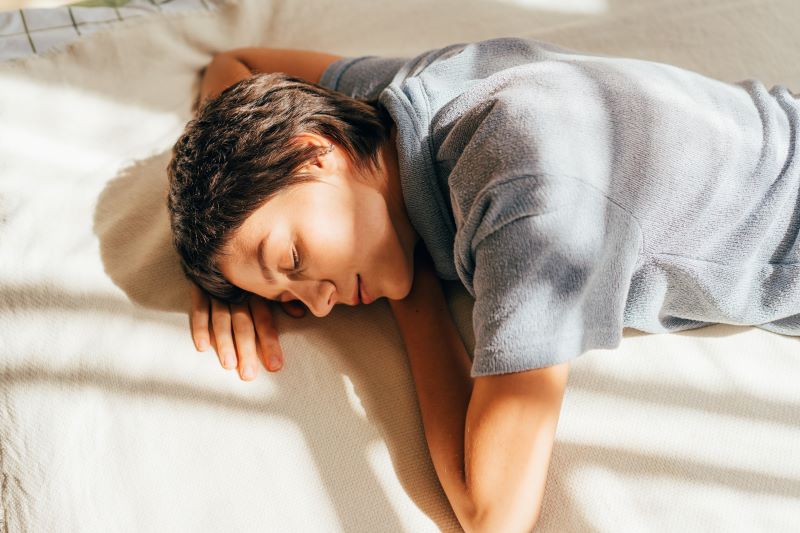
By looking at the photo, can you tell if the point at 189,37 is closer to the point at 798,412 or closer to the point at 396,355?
the point at 396,355

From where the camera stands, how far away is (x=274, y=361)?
956 millimetres

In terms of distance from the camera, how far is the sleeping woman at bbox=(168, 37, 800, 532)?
773mm

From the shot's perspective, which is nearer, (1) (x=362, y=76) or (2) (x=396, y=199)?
(2) (x=396, y=199)

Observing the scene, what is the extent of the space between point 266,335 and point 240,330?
0.04 meters

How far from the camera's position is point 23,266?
3.12 ft

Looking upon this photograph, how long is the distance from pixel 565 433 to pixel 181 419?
50cm

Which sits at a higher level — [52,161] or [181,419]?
[52,161]

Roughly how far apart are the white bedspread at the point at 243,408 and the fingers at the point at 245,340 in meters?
0.02

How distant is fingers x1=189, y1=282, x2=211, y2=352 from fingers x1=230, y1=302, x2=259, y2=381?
0.13 feet

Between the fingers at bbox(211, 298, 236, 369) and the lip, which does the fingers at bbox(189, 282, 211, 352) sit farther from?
the lip

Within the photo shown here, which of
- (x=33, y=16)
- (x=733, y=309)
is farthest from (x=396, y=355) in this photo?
(x=33, y=16)

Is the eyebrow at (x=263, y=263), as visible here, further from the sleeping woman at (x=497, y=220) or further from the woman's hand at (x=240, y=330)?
the woman's hand at (x=240, y=330)

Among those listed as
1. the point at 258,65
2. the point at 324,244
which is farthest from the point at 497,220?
the point at 258,65

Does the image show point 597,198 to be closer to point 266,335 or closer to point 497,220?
point 497,220
